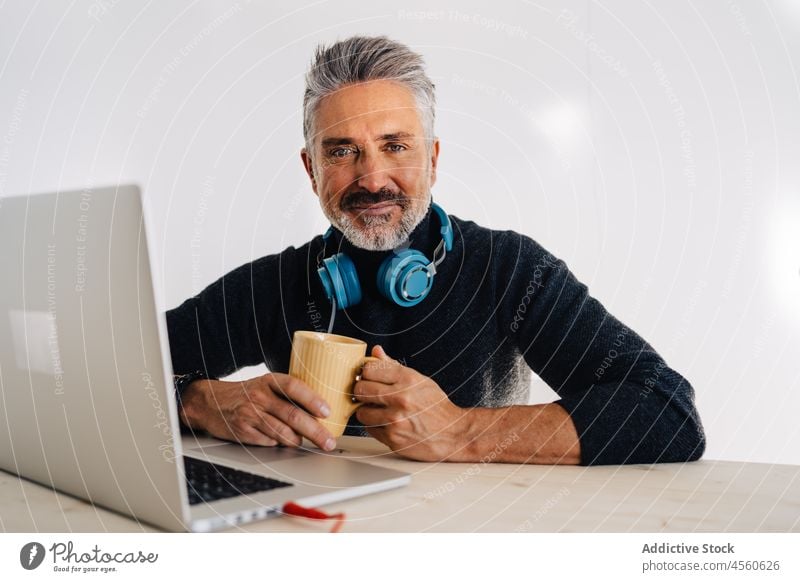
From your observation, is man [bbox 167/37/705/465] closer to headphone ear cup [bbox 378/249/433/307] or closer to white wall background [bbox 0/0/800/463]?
headphone ear cup [bbox 378/249/433/307]

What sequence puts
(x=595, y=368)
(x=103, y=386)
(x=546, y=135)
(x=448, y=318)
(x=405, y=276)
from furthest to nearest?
(x=546, y=135)
(x=448, y=318)
(x=405, y=276)
(x=595, y=368)
(x=103, y=386)

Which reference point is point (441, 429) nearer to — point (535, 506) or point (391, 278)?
point (535, 506)

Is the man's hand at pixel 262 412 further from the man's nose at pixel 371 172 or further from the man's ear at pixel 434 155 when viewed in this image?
the man's ear at pixel 434 155

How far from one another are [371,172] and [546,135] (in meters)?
0.38

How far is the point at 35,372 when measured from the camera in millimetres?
584

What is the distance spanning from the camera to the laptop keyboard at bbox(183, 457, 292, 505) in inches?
20.5

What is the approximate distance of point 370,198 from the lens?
118 cm

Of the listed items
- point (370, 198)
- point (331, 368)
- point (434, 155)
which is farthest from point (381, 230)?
point (331, 368)

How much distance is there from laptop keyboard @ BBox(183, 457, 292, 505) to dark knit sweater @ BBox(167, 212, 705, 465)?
0.50 meters

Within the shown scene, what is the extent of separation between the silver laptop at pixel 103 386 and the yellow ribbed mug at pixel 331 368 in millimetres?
80

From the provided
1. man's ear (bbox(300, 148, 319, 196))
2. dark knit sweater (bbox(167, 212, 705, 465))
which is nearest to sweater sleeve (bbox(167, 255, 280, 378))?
dark knit sweater (bbox(167, 212, 705, 465))

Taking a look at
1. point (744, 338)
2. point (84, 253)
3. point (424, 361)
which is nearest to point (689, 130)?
point (744, 338)

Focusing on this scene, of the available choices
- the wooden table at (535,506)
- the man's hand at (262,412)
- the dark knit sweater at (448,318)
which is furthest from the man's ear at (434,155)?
the wooden table at (535,506)

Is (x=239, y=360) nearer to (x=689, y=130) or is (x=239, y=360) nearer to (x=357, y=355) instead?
(x=357, y=355)
